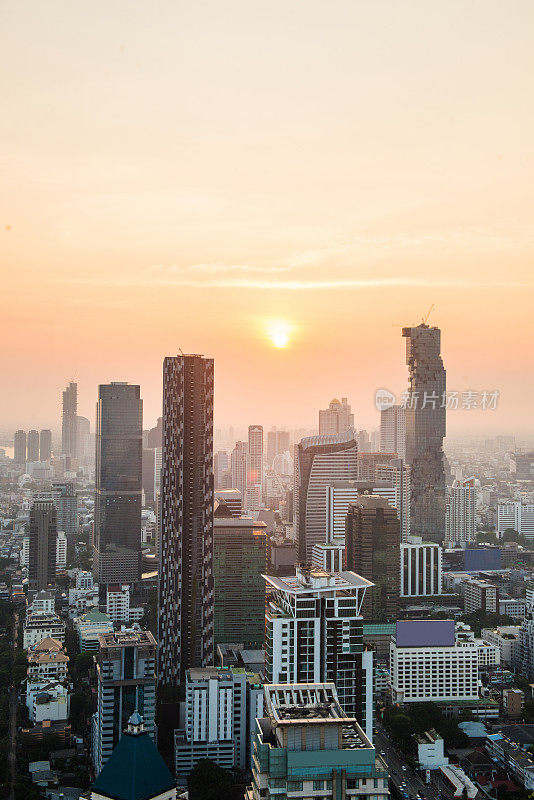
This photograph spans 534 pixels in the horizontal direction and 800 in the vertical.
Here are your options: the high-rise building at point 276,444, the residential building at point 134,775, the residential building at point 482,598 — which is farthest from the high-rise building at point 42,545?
the residential building at point 134,775

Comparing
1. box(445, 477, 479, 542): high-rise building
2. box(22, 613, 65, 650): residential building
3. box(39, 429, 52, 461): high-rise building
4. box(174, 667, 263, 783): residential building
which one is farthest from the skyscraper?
box(174, 667, 263, 783): residential building

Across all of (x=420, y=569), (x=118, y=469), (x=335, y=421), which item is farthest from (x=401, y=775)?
(x=118, y=469)

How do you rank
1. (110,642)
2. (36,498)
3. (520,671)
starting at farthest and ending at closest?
1. (36,498)
2. (520,671)
3. (110,642)

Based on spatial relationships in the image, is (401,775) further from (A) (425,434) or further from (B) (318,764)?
(A) (425,434)

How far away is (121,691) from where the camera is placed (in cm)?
737

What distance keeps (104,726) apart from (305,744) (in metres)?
4.17

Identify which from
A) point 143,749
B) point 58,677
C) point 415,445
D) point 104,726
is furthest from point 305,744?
point 415,445

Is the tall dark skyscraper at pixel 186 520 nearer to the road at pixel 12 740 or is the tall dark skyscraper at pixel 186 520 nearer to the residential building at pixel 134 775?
the road at pixel 12 740

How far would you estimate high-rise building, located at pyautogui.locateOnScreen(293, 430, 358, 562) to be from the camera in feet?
54.5

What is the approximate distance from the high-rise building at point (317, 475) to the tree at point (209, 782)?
932 cm

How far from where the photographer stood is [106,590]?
1488cm

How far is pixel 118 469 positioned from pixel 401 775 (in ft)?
36.8

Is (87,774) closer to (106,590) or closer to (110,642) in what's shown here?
(110,642)

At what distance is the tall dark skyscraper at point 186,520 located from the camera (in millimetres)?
9875
